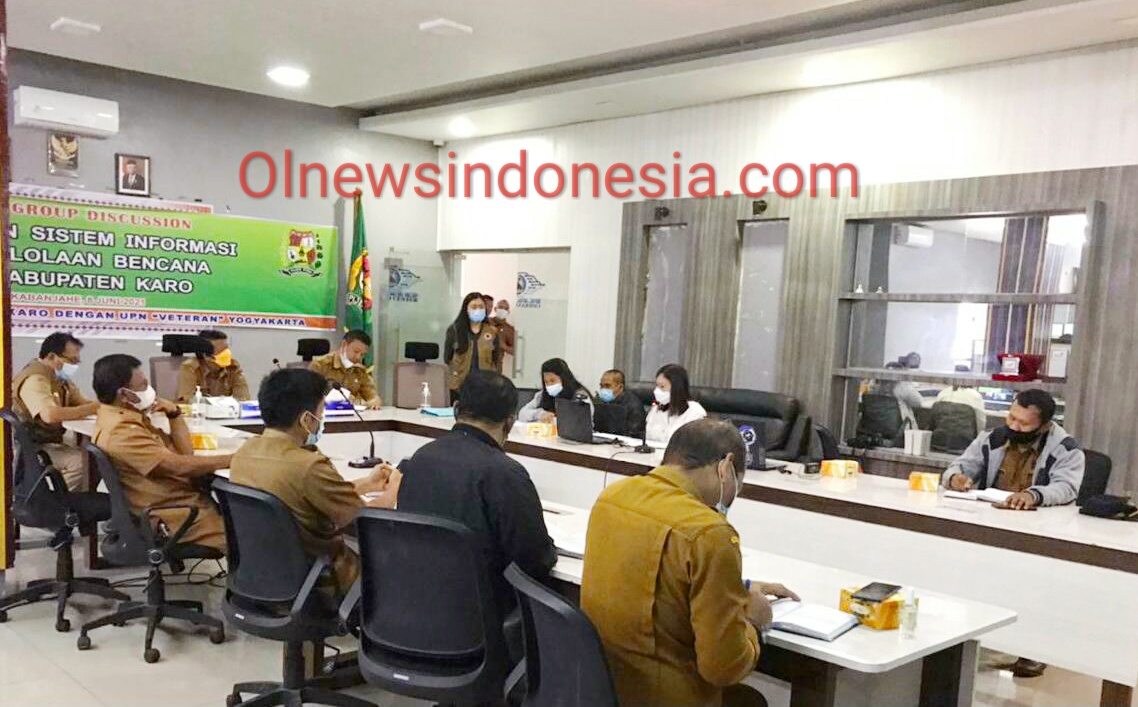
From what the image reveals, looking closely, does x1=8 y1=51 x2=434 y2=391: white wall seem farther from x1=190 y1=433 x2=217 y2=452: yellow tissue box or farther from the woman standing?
x1=190 y1=433 x2=217 y2=452: yellow tissue box

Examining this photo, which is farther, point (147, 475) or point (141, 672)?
point (147, 475)

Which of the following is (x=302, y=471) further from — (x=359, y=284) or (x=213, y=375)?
(x=359, y=284)

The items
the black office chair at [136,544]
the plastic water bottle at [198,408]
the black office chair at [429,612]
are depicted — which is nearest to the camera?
the black office chair at [429,612]

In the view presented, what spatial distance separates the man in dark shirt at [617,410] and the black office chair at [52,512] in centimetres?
298

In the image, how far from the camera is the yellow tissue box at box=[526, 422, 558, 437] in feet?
17.5

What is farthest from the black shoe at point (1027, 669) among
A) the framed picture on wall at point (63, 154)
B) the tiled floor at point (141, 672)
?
the framed picture on wall at point (63, 154)

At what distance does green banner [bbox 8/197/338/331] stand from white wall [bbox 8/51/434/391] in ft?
0.51

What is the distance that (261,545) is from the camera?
2746 mm

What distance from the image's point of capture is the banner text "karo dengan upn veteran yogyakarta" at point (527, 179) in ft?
20.9

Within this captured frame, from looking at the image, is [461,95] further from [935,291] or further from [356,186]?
[935,291]

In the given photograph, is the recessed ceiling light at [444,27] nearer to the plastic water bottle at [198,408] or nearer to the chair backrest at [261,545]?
the plastic water bottle at [198,408]

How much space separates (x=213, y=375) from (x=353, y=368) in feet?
3.05

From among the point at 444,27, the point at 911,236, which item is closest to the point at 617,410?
the point at 911,236

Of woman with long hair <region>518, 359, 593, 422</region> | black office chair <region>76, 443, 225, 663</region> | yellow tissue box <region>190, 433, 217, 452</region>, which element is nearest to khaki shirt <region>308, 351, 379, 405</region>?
woman with long hair <region>518, 359, 593, 422</region>
